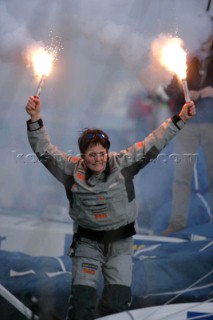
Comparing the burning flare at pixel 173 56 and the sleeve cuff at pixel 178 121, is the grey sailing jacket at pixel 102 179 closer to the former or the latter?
the sleeve cuff at pixel 178 121

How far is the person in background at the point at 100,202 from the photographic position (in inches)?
93.3

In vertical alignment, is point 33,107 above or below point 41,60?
below

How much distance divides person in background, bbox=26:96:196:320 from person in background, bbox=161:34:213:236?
0.60 m

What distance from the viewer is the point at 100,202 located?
2367 mm

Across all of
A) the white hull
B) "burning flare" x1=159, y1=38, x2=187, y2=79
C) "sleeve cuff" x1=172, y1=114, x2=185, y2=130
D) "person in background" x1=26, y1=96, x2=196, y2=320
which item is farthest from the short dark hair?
the white hull

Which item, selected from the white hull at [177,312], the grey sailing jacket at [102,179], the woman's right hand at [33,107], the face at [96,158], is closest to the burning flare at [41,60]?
the woman's right hand at [33,107]

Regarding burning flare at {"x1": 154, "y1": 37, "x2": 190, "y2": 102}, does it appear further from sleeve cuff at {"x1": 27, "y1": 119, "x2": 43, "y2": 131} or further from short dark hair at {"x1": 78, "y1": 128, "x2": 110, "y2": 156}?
sleeve cuff at {"x1": 27, "y1": 119, "x2": 43, "y2": 131}

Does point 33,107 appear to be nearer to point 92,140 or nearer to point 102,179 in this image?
point 92,140

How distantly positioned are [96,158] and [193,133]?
0.88 meters

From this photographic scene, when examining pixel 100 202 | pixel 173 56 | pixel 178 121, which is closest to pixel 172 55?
pixel 173 56

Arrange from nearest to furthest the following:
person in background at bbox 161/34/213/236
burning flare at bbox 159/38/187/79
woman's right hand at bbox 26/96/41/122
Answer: woman's right hand at bbox 26/96/41/122
burning flare at bbox 159/38/187/79
person in background at bbox 161/34/213/236

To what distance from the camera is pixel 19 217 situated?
9.71 ft

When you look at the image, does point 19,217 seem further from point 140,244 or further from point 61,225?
point 140,244

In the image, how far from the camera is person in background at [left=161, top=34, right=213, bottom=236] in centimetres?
296
